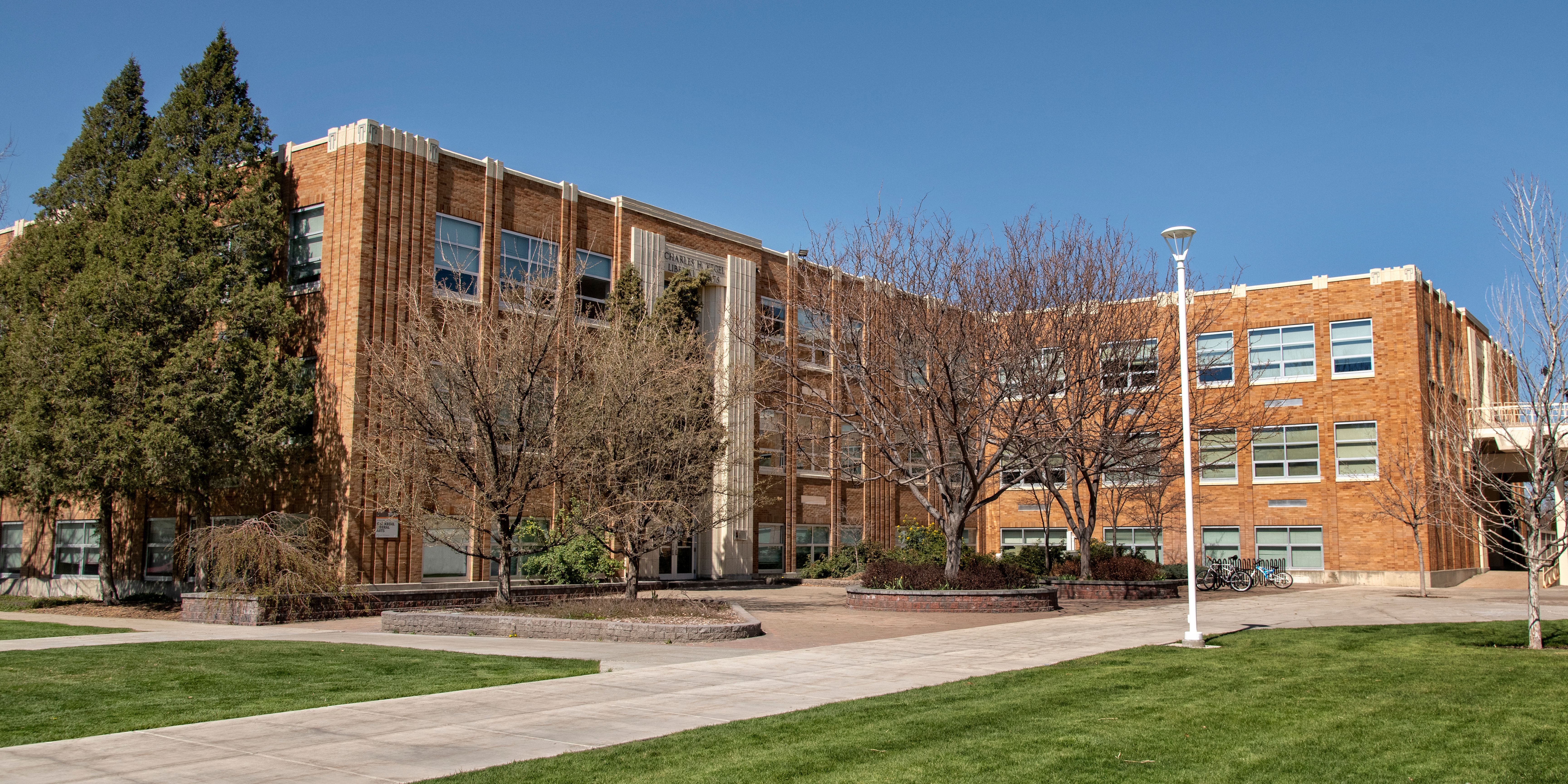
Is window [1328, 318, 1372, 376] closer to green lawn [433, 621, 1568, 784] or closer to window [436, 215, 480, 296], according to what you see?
window [436, 215, 480, 296]

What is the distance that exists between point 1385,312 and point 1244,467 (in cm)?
775

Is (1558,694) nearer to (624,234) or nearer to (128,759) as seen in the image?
(128,759)

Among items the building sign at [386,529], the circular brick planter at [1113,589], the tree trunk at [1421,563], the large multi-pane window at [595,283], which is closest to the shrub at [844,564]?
the circular brick planter at [1113,589]

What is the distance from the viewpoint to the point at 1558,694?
10969mm

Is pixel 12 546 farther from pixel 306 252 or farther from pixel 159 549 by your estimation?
pixel 306 252

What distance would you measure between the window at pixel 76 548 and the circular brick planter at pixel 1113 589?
88.3 feet

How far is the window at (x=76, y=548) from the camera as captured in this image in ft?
106

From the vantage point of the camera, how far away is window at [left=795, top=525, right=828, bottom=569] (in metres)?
40.8

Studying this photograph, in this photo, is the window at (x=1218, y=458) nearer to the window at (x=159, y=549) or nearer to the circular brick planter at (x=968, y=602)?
the circular brick planter at (x=968, y=602)

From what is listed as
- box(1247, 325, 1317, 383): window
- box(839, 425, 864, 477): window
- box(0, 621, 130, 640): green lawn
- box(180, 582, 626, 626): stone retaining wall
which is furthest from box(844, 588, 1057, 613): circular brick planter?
box(1247, 325, 1317, 383): window

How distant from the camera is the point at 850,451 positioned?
41.9 metres

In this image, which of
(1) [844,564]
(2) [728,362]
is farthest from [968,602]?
(2) [728,362]

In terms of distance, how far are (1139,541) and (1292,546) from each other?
623cm

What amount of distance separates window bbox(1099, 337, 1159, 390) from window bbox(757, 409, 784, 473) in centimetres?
1060
